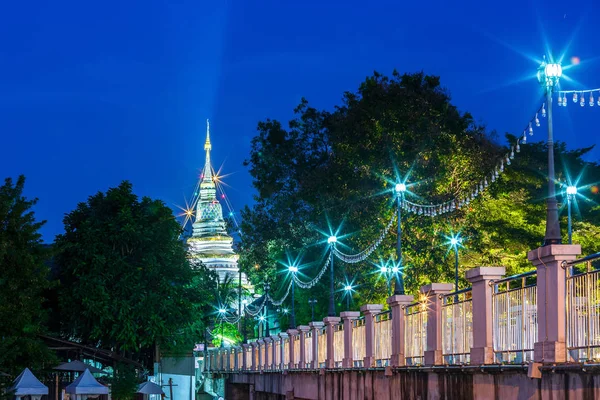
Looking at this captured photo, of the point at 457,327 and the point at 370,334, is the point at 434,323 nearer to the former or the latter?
the point at 457,327

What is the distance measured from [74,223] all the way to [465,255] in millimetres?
21251

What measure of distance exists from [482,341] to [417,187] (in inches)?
1491

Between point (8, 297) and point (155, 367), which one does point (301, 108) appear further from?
point (8, 297)

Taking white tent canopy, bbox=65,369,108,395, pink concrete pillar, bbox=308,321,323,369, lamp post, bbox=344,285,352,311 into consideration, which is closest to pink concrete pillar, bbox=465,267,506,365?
pink concrete pillar, bbox=308,321,323,369

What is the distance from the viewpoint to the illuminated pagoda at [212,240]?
162 m

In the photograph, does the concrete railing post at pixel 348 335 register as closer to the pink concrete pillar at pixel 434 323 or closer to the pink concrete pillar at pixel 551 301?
the pink concrete pillar at pixel 434 323

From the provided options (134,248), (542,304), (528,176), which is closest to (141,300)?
(134,248)

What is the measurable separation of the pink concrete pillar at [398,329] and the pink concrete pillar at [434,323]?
2.23 m

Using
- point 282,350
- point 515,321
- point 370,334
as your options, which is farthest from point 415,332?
point 282,350

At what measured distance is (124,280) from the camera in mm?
57312

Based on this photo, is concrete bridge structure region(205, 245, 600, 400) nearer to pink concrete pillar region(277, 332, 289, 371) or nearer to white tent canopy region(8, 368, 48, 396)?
pink concrete pillar region(277, 332, 289, 371)

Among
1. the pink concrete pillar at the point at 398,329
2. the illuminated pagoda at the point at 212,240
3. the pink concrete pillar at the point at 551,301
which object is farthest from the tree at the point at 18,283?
the illuminated pagoda at the point at 212,240

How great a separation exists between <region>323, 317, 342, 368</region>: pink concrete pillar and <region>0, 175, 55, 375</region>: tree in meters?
14.6

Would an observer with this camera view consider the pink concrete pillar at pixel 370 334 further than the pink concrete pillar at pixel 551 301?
Yes
